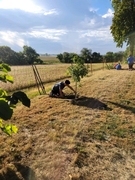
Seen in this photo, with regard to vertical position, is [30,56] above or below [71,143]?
above

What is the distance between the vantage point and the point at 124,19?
2767 cm

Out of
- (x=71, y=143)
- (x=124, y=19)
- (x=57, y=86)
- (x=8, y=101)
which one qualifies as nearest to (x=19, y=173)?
(x=71, y=143)

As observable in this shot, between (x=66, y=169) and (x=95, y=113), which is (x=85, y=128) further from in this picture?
(x=66, y=169)

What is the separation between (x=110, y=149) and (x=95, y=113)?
242 cm

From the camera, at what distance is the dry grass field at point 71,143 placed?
419cm

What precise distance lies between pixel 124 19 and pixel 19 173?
26.7 m

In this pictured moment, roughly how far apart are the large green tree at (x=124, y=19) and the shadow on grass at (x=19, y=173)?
26.2 meters

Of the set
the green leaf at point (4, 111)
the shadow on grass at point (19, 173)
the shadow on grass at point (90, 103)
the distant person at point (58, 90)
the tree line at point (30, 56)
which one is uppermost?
the tree line at point (30, 56)

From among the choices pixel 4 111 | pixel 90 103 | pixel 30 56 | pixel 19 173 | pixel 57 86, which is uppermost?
pixel 30 56

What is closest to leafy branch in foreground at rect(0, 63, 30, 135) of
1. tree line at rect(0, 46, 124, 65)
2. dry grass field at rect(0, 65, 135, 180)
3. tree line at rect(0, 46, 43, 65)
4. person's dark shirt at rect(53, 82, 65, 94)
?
dry grass field at rect(0, 65, 135, 180)

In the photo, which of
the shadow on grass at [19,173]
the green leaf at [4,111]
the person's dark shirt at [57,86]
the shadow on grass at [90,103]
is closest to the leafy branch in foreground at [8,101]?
the green leaf at [4,111]

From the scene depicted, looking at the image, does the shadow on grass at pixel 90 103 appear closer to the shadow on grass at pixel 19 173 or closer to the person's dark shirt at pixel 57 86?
the person's dark shirt at pixel 57 86

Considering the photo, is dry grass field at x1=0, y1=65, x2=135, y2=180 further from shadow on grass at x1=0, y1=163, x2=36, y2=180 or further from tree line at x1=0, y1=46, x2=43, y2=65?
tree line at x1=0, y1=46, x2=43, y2=65

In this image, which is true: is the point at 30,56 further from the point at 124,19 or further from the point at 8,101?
the point at 8,101
